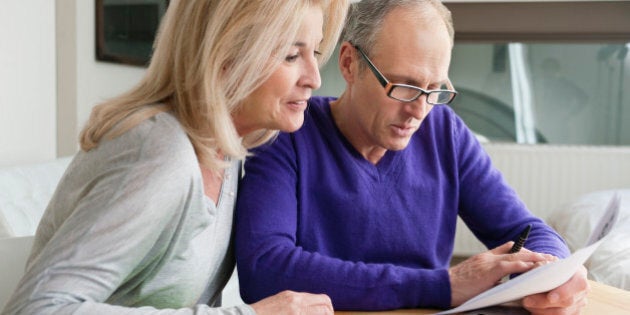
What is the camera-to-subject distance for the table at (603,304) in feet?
4.15

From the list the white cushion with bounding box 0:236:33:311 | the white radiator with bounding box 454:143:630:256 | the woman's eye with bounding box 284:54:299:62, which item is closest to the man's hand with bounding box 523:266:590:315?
the woman's eye with bounding box 284:54:299:62

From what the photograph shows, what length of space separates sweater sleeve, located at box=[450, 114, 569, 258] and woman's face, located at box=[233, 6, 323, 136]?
46 cm

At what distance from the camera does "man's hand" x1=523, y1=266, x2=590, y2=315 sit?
1203 millimetres

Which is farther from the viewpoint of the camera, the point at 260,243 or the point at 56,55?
the point at 56,55

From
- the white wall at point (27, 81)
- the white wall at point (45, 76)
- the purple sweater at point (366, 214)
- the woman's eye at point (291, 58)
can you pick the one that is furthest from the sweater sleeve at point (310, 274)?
the white wall at point (27, 81)

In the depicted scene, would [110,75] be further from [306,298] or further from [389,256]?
[306,298]

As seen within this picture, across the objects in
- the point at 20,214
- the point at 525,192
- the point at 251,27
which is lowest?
the point at 525,192

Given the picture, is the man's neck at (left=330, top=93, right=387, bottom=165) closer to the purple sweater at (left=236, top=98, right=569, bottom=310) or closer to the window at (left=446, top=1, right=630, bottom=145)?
the purple sweater at (left=236, top=98, right=569, bottom=310)

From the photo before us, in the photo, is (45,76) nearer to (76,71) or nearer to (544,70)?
(76,71)

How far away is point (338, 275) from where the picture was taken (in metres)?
1.26

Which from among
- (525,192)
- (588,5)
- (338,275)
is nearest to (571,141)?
(525,192)

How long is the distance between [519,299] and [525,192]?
9.84 ft

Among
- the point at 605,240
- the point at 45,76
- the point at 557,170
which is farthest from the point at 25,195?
the point at 557,170

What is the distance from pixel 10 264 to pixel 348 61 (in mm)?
751
